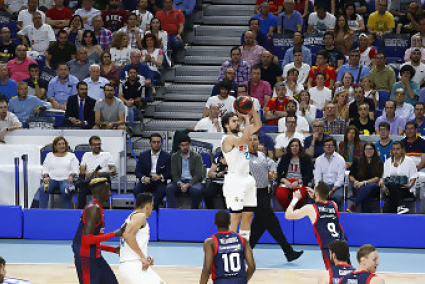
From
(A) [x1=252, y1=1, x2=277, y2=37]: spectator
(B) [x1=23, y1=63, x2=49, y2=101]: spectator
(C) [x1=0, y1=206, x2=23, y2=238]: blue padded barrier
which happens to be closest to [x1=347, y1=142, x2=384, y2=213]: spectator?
(C) [x1=0, y1=206, x2=23, y2=238]: blue padded barrier

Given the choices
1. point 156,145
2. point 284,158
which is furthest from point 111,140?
point 284,158

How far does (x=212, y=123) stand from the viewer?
1421cm

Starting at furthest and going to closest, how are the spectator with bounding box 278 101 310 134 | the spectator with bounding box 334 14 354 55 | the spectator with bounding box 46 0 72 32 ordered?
the spectator with bounding box 46 0 72 32
the spectator with bounding box 334 14 354 55
the spectator with bounding box 278 101 310 134

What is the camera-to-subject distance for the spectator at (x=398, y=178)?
40.8 feet

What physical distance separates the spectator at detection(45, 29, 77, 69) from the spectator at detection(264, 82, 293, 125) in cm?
451

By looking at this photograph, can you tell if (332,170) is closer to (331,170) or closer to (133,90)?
(331,170)

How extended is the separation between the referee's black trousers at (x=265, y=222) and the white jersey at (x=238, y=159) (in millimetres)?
1344

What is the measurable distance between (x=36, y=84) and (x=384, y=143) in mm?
6745

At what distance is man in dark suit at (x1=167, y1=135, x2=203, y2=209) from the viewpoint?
12.8 meters

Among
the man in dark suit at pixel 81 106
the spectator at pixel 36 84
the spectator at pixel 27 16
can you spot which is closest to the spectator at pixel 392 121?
the man in dark suit at pixel 81 106

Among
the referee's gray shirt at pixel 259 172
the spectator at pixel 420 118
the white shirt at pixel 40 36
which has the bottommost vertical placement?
the referee's gray shirt at pixel 259 172

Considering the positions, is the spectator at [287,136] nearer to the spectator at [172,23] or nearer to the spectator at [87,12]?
the spectator at [172,23]

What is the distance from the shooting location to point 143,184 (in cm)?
1299

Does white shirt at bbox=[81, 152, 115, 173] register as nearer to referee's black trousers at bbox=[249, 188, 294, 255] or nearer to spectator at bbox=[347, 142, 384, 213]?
referee's black trousers at bbox=[249, 188, 294, 255]
